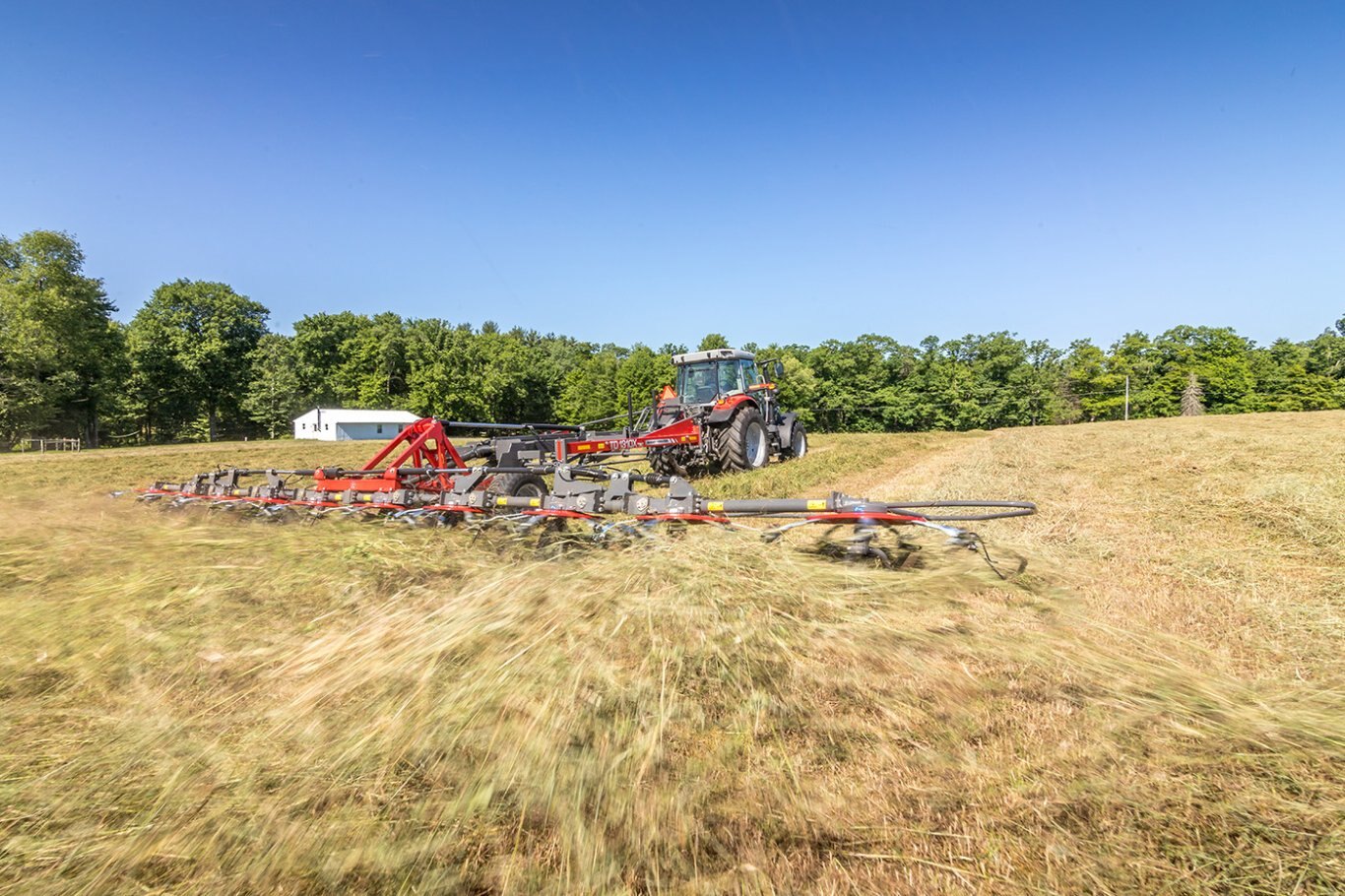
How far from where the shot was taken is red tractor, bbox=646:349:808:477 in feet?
35.7

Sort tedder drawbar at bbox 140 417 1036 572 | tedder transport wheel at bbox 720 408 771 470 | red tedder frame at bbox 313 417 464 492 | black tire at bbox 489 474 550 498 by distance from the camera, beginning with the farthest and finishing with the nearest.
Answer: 1. tedder transport wheel at bbox 720 408 771 470
2. red tedder frame at bbox 313 417 464 492
3. black tire at bbox 489 474 550 498
4. tedder drawbar at bbox 140 417 1036 572

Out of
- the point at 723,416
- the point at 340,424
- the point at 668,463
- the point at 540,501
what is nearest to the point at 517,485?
the point at 540,501

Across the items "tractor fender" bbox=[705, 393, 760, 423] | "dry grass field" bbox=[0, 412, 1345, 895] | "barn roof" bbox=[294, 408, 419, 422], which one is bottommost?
"dry grass field" bbox=[0, 412, 1345, 895]

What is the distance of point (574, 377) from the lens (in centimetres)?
5709

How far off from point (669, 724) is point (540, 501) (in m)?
2.87

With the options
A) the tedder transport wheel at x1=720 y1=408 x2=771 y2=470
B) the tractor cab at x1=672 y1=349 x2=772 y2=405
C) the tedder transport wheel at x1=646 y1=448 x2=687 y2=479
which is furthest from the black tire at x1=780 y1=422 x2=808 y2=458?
the tedder transport wheel at x1=646 y1=448 x2=687 y2=479

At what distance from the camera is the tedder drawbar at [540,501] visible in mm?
3701

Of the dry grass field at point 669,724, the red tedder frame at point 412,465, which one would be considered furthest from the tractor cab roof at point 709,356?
the dry grass field at point 669,724

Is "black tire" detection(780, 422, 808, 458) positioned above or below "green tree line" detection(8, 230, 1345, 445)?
below

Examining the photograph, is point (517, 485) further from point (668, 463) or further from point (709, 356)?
point (709, 356)

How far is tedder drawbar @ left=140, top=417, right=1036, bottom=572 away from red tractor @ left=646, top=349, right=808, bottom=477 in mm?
2510

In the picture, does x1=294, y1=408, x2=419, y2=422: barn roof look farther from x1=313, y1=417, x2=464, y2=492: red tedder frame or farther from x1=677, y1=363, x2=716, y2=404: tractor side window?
x1=313, y1=417, x2=464, y2=492: red tedder frame

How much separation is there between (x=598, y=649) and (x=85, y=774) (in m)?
1.51

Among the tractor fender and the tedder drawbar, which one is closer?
the tedder drawbar
